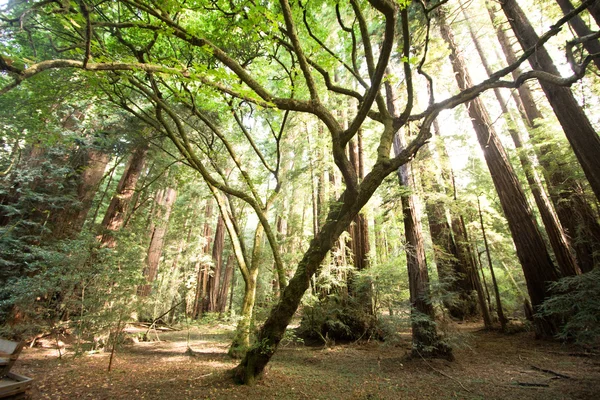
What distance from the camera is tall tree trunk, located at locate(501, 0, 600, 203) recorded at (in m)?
4.78

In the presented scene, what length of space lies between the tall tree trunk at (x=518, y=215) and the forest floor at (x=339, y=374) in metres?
1.28

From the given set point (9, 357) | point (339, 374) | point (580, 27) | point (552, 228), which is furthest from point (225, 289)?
point (580, 27)

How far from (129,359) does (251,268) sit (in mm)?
3829

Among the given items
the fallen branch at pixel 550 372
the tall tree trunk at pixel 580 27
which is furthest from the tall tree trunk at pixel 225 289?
the tall tree trunk at pixel 580 27

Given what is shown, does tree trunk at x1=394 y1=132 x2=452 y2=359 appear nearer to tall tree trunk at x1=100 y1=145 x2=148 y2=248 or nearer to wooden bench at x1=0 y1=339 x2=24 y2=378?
wooden bench at x1=0 y1=339 x2=24 y2=378

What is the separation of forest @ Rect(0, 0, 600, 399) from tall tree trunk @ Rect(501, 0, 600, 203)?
34 millimetres

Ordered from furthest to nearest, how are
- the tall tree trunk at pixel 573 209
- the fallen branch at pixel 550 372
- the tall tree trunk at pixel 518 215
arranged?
the tall tree trunk at pixel 518 215, the tall tree trunk at pixel 573 209, the fallen branch at pixel 550 372

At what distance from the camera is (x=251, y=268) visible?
5.20 meters

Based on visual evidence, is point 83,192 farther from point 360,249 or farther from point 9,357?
point 360,249

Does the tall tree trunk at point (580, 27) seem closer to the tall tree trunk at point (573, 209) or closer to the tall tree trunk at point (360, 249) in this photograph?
the tall tree trunk at point (573, 209)

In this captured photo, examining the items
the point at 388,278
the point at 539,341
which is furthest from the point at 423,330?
the point at 539,341

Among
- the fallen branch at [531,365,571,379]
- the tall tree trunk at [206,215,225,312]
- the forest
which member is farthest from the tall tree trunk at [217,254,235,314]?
the fallen branch at [531,365,571,379]

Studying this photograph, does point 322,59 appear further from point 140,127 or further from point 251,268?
point 140,127

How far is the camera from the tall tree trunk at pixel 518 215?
21.1ft
